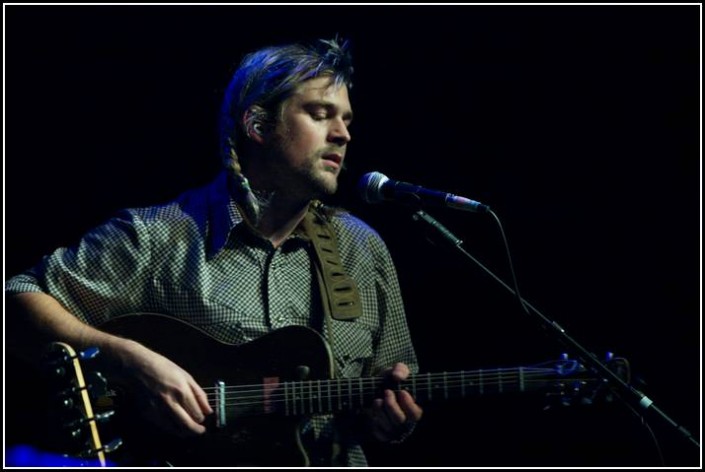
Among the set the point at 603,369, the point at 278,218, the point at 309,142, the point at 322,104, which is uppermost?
the point at 322,104

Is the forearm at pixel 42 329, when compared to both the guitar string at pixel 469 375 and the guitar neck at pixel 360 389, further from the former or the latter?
the guitar string at pixel 469 375

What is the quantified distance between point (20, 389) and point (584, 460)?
2.39 m

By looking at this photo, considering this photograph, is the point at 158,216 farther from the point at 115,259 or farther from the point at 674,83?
the point at 674,83

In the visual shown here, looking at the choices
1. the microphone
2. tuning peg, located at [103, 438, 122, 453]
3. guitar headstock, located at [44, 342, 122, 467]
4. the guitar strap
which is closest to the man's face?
the guitar strap

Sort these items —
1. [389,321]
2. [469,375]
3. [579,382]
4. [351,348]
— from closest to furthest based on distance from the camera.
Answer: [579,382] → [469,375] → [351,348] → [389,321]

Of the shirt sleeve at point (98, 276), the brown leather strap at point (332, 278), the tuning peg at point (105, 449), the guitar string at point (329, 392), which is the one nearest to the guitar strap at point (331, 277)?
the brown leather strap at point (332, 278)

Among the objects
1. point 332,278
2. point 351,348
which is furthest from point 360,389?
point 332,278

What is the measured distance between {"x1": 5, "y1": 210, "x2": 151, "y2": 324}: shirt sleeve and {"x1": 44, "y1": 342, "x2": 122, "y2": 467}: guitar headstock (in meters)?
0.30

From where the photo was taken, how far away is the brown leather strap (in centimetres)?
324

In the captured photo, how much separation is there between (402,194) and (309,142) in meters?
0.57

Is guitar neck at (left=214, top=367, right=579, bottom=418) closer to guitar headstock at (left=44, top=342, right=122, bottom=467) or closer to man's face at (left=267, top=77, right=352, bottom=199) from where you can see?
guitar headstock at (left=44, top=342, right=122, bottom=467)

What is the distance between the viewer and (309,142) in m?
3.26

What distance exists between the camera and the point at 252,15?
12.2ft

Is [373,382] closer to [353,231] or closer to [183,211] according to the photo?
[353,231]
